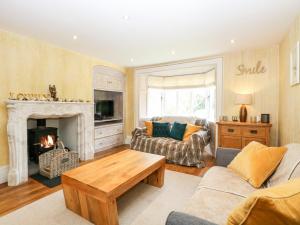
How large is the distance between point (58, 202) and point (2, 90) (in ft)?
6.47

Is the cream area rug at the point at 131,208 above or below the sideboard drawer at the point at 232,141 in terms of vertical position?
below

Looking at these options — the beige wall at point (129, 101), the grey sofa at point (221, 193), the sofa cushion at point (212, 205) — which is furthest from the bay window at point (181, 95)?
the sofa cushion at point (212, 205)

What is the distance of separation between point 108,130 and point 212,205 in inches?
149

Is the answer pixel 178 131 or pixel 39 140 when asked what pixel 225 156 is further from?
pixel 39 140

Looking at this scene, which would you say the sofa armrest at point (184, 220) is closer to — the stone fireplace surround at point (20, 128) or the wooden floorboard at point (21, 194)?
the wooden floorboard at point (21, 194)

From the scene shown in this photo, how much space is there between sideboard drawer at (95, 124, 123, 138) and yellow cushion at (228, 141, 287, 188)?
11.3 ft

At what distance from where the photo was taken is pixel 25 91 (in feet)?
9.76

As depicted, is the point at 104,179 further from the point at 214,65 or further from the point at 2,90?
the point at 214,65

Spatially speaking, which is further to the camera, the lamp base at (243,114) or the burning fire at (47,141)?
the lamp base at (243,114)

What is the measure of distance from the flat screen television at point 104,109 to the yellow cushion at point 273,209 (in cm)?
423

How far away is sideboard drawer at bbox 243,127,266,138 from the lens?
320cm

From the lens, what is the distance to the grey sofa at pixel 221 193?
1.14 meters

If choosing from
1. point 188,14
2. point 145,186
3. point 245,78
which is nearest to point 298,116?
point 245,78

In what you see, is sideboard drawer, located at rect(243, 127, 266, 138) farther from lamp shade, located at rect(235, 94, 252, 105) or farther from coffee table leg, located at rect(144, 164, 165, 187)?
coffee table leg, located at rect(144, 164, 165, 187)
